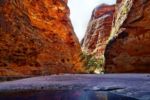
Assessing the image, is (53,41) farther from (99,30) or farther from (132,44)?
(99,30)

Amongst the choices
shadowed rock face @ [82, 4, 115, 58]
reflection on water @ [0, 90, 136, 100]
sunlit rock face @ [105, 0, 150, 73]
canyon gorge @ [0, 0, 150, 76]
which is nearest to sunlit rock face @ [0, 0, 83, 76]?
canyon gorge @ [0, 0, 150, 76]

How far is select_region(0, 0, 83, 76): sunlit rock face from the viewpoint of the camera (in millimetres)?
Answer: 24984

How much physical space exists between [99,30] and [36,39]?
48.6 metres

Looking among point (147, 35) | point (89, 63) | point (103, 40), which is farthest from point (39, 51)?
point (103, 40)

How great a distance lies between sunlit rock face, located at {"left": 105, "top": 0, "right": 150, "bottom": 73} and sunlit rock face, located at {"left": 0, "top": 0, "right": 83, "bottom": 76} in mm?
6882

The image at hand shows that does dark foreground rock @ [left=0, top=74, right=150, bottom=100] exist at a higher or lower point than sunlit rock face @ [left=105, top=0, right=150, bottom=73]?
lower

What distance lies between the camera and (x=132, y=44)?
33.7 m

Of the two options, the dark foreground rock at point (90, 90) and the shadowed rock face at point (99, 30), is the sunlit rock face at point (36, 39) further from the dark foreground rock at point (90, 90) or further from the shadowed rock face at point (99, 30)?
the shadowed rock face at point (99, 30)

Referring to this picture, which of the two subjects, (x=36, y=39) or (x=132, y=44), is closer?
(x=36, y=39)

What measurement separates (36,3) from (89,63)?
77.2ft

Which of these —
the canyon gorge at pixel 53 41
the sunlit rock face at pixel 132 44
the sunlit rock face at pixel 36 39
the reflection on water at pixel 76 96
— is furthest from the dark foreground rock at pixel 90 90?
the sunlit rock face at pixel 132 44

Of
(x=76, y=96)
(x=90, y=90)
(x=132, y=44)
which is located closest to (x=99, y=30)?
(x=132, y=44)

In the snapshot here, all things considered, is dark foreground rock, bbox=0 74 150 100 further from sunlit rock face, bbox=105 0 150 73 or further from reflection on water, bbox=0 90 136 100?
sunlit rock face, bbox=105 0 150 73

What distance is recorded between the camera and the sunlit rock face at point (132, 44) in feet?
105
